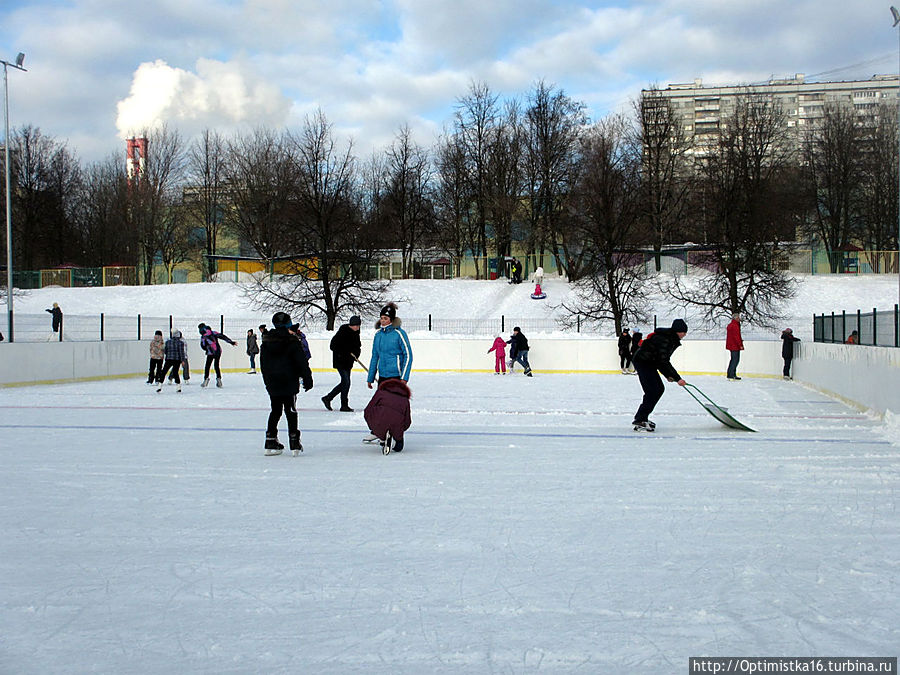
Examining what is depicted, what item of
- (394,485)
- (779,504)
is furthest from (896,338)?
(394,485)

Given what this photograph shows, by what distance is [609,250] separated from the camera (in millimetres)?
38812

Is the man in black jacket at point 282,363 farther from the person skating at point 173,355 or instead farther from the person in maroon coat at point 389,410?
the person skating at point 173,355

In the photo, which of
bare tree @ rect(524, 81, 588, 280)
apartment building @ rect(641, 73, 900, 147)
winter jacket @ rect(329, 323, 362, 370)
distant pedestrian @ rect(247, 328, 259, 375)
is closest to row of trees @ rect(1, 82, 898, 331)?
bare tree @ rect(524, 81, 588, 280)

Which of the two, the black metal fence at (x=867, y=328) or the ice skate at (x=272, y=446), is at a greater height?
the black metal fence at (x=867, y=328)

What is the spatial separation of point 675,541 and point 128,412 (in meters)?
10.9

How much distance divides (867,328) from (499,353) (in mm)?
13026

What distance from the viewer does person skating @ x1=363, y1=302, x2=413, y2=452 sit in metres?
9.52

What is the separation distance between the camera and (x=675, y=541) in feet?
17.0

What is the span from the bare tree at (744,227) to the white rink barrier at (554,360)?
9571 millimetres

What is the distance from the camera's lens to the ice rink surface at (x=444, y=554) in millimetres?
3496

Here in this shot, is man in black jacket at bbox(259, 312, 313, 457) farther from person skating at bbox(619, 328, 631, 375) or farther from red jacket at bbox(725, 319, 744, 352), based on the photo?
person skating at bbox(619, 328, 631, 375)

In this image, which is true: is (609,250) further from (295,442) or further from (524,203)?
(295,442)

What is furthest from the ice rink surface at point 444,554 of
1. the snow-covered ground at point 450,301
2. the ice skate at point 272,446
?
the snow-covered ground at point 450,301

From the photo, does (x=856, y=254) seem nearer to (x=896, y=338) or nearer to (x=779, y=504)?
(x=896, y=338)
